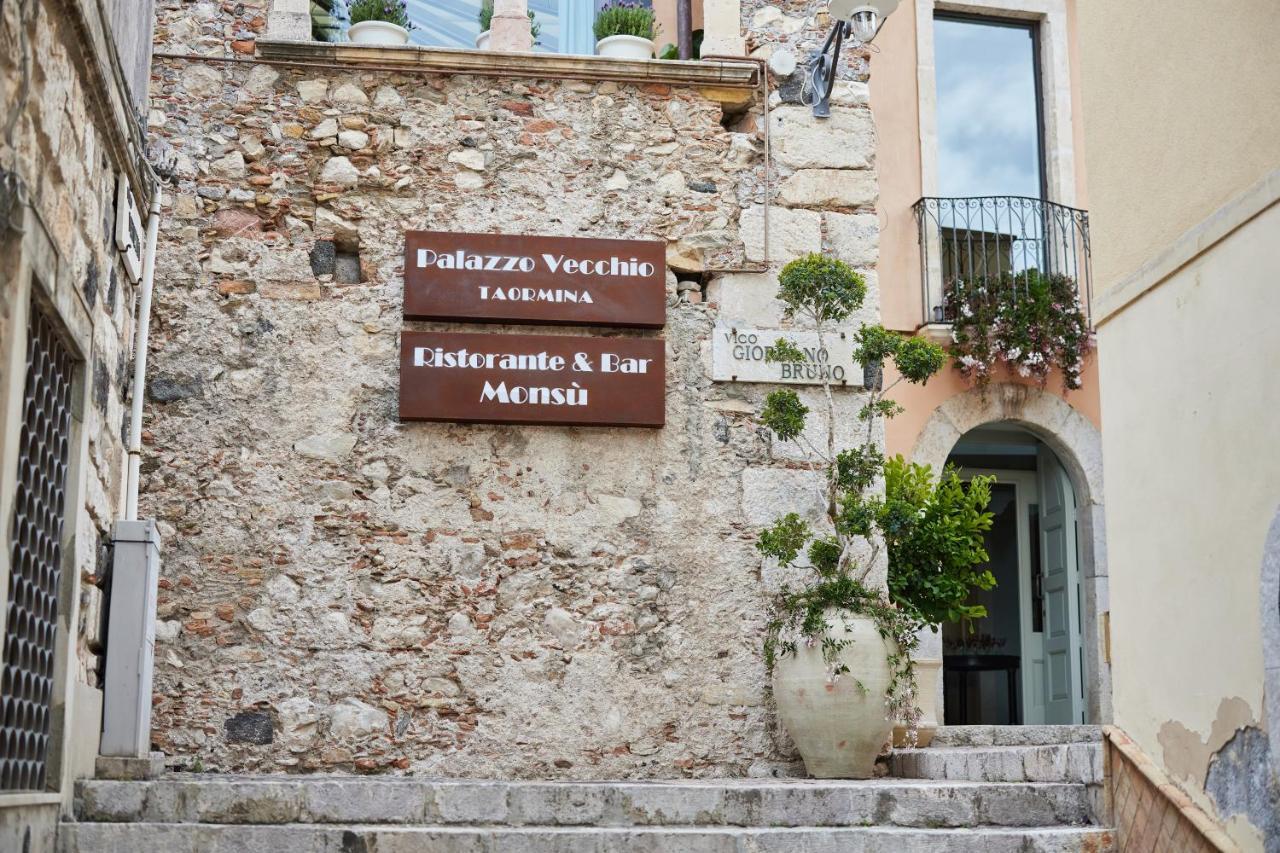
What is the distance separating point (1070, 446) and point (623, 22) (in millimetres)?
4578

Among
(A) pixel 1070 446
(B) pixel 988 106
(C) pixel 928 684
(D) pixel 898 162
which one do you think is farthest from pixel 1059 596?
(B) pixel 988 106

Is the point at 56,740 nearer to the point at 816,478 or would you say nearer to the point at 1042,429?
the point at 816,478

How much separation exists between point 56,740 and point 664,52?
4147 mm

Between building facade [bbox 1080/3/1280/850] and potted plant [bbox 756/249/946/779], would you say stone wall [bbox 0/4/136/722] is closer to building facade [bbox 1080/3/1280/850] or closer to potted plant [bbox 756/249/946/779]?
potted plant [bbox 756/249/946/779]

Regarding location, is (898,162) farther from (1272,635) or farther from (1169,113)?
(1272,635)

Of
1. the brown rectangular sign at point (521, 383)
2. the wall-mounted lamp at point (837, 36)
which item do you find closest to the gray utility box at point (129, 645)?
the brown rectangular sign at point (521, 383)

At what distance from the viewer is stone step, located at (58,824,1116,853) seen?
4516 mm

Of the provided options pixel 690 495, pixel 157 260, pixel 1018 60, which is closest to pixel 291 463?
pixel 157 260

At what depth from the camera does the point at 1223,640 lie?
4.23m

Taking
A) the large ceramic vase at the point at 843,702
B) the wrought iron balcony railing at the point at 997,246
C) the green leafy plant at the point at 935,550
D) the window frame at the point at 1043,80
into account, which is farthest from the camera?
the window frame at the point at 1043,80

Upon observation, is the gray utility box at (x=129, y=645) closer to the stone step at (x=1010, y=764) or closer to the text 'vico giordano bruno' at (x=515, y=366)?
the text 'vico giordano bruno' at (x=515, y=366)

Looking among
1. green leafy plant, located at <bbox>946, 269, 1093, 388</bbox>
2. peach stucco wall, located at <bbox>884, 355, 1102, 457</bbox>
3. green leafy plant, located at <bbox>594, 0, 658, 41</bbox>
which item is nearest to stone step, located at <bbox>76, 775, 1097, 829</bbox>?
green leafy plant, located at <bbox>594, 0, 658, 41</bbox>

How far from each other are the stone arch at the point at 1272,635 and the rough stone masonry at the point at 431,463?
2616 mm

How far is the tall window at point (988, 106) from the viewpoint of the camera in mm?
10555
